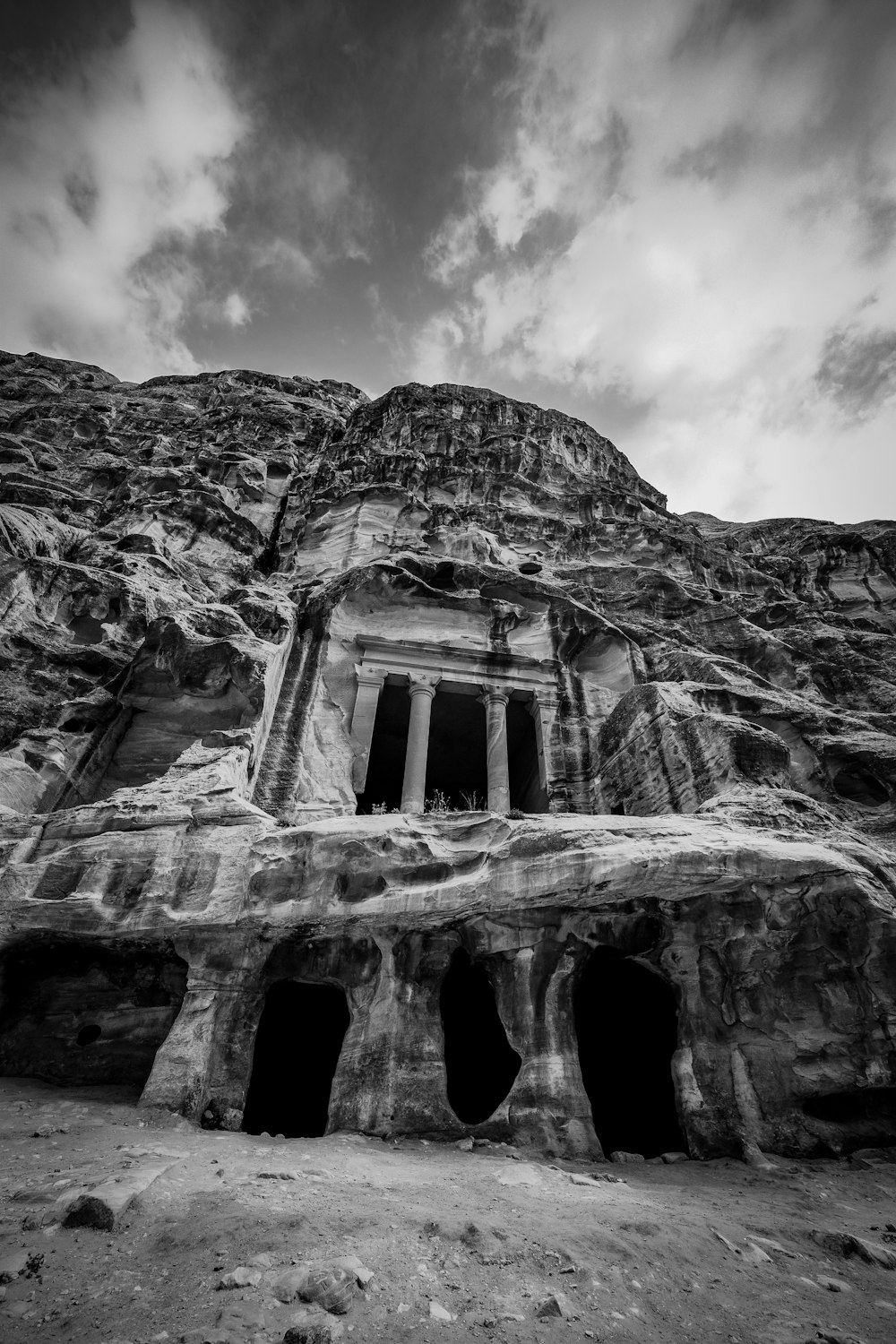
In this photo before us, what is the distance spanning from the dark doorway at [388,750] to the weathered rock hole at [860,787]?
37.5 ft

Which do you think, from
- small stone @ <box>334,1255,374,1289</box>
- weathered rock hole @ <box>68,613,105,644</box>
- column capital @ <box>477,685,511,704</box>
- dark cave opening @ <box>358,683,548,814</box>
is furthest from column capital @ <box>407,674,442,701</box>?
small stone @ <box>334,1255,374,1289</box>

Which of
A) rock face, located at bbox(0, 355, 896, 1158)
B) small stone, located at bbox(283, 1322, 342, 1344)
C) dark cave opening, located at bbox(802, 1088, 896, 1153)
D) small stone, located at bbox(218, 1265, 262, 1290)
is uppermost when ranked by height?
rock face, located at bbox(0, 355, 896, 1158)

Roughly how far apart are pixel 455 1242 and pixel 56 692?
48.4 ft

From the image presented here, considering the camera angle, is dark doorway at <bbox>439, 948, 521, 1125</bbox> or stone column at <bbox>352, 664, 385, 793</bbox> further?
stone column at <bbox>352, 664, 385, 793</bbox>

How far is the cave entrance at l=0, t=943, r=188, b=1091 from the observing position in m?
9.08

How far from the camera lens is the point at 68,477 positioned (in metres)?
32.3

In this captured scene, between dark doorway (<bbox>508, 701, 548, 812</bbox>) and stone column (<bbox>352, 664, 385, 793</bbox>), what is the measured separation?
14.4 feet

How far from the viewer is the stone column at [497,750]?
56.3 feet

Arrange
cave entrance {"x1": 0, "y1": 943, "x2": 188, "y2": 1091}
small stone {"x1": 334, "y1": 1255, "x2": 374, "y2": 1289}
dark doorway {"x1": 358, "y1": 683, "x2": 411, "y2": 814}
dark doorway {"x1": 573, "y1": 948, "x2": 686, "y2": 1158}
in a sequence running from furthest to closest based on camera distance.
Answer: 1. dark doorway {"x1": 358, "y1": 683, "x2": 411, "y2": 814}
2. dark doorway {"x1": 573, "y1": 948, "x2": 686, "y2": 1158}
3. cave entrance {"x1": 0, "y1": 943, "x2": 188, "y2": 1091}
4. small stone {"x1": 334, "y1": 1255, "x2": 374, "y2": 1289}

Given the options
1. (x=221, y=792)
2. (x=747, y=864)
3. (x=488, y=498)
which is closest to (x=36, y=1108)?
(x=221, y=792)

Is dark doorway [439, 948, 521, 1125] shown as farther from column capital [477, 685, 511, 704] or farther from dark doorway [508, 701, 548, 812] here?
column capital [477, 685, 511, 704]

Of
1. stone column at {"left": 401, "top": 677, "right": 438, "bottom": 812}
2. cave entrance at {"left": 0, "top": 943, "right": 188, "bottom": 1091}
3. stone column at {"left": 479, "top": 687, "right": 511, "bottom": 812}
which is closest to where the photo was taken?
cave entrance at {"left": 0, "top": 943, "right": 188, "bottom": 1091}

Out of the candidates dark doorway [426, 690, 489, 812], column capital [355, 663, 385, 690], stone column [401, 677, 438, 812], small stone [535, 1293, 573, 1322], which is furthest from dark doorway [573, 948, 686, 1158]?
column capital [355, 663, 385, 690]

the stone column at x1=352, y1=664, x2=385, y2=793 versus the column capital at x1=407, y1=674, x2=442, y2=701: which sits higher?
the column capital at x1=407, y1=674, x2=442, y2=701
